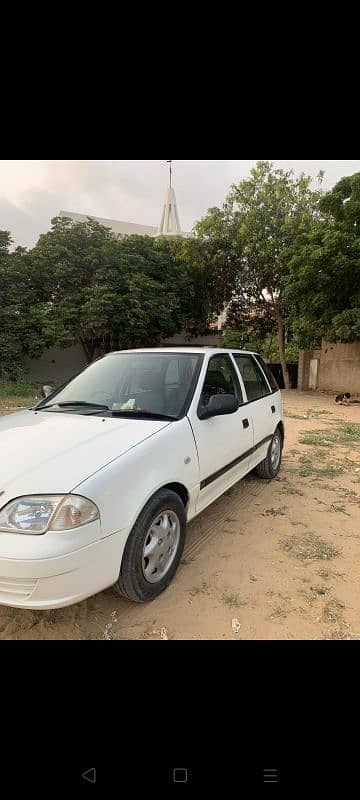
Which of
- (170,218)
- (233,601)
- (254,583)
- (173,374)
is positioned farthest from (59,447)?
(170,218)

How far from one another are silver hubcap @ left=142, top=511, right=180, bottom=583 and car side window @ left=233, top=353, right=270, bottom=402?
1757mm

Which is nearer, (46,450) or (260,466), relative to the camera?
(46,450)

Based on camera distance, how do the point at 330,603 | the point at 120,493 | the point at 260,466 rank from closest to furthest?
the point at 120,493 → the point at 330,603 → the point at 260,466

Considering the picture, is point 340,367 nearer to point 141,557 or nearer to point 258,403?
point 258,403

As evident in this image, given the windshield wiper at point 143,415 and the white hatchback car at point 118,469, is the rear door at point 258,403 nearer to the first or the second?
the white hatchback car at point 118,469

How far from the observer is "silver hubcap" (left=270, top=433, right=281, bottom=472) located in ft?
15.4

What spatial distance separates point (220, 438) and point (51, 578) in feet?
5.53

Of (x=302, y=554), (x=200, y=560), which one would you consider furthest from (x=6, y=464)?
(x=302, y=554)

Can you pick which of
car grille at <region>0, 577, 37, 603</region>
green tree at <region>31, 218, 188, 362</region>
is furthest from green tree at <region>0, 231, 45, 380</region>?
car grille at <region>0, 577, 37, 603</region>

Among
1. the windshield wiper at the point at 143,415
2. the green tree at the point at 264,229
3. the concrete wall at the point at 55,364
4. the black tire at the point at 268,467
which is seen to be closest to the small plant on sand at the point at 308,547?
the black tire at the point at 268,467

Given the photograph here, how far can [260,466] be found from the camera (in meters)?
4.57

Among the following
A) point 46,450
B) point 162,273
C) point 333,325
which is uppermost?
point 162,273

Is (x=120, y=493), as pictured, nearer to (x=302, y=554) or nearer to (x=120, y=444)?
(x=120, y=444)
